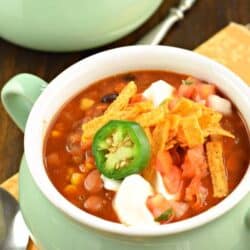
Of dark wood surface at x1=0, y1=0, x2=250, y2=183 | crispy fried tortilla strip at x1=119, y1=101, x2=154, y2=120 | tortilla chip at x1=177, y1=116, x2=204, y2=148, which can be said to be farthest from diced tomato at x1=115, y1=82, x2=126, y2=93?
dark wood surface at x1=0, y1=0, x2=250, y2=183

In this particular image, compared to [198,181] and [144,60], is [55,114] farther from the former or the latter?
[198,181]

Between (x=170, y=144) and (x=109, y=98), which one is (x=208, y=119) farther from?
(x=109, y=98)

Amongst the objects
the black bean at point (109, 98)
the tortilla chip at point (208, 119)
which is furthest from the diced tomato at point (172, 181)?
the black bean at point (109, 98)

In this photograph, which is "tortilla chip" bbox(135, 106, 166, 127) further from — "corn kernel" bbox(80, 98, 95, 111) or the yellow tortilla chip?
"corn kernel" bbox(80, 98, 95, 111)

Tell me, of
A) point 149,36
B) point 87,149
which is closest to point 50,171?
point 87,149

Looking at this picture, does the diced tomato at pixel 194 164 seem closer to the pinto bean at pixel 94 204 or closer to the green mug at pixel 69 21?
the pinto bean at pixel 94 204
